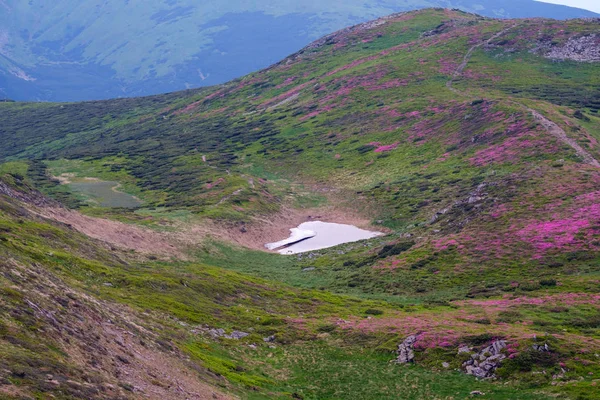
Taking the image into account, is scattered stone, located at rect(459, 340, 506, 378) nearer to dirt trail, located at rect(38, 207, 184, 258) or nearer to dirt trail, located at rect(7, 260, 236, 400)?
dirt trail, located at rect(7, 260, 236, 400)

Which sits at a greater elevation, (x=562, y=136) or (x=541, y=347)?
(x=562, y=136)

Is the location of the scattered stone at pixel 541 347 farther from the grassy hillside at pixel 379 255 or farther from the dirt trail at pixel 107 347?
the dirt trail at pixel 107 347

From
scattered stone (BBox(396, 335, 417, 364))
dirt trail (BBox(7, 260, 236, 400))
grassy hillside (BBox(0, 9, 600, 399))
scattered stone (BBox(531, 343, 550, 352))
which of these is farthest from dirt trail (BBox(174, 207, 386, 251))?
scattered stone (BBox(531, 343, 550, 352))

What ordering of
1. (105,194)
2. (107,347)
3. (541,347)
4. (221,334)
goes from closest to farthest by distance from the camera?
(107,347), (541,347), (221,334), (105,194)

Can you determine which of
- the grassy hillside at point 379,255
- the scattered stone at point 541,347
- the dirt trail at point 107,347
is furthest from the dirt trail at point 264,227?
the scattered stone at point 541,347

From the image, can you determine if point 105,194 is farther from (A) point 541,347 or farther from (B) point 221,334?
(A) point 541,347

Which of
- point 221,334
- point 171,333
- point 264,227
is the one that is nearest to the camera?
point 171,333

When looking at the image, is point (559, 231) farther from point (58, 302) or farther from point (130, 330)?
point (58, 302)

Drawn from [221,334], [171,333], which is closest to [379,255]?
[221,334]
